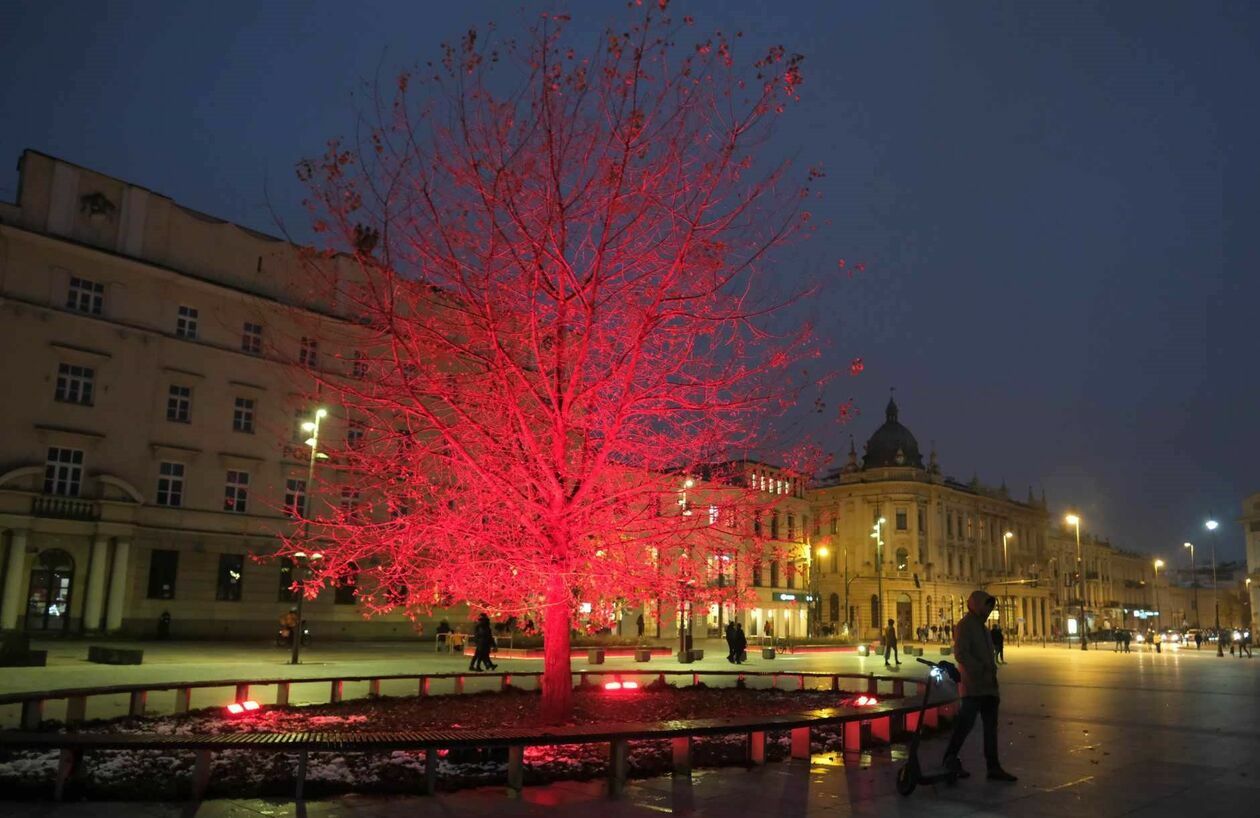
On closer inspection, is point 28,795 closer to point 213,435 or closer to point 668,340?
point 668,340

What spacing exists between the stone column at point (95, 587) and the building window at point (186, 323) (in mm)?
9299

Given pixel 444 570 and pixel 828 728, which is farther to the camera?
pixel 828 728

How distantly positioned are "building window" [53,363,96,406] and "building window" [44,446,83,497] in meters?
1.98

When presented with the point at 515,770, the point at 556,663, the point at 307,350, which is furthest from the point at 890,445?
the point at 515,770

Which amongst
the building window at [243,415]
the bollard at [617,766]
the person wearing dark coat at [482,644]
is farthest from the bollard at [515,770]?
the building window at [243,415]

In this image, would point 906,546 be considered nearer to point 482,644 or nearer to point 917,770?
point 482,644

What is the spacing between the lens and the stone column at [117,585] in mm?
35750

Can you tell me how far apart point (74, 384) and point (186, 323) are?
210 inches

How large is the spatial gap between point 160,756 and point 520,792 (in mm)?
4338

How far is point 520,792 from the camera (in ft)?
28.2

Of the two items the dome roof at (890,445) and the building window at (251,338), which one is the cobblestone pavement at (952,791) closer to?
the building window at (251,338)

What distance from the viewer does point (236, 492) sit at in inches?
1613

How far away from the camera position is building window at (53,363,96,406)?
35906mm

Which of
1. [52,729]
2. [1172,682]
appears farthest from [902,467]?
[52,729]
